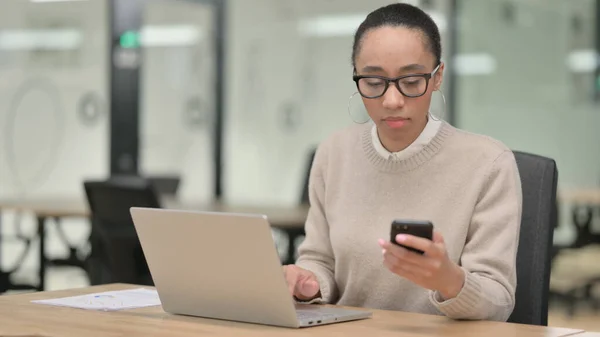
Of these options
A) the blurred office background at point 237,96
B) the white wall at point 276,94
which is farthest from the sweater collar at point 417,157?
the white wall at point 276,94

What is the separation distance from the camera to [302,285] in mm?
2217

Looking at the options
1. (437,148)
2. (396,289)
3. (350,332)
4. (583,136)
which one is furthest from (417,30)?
(583,136)

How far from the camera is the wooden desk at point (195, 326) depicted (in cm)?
182

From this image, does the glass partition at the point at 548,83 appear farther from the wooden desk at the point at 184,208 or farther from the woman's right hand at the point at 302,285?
the woman's right hand at the point at 302,285

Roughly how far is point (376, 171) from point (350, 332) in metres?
0.60

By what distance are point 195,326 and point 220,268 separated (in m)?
0.12

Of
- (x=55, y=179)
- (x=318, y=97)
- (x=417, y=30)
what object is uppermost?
(x=417, y=30)

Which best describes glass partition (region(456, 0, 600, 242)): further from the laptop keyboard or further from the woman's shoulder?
the laptop keyboard

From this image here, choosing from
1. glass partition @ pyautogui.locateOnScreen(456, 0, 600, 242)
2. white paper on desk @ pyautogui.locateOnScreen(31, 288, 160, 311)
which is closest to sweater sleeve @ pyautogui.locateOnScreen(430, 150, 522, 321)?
white paper on desk @ pyautogui.locateOnScreen(31, 288, 160, 311)

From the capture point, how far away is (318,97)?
771cm

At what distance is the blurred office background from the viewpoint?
258 inches

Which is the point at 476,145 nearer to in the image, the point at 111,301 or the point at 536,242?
the point at 536,242

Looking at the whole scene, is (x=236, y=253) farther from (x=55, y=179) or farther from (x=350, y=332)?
(x=55, y=179)

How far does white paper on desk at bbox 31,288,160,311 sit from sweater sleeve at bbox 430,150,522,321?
2.01 ft
